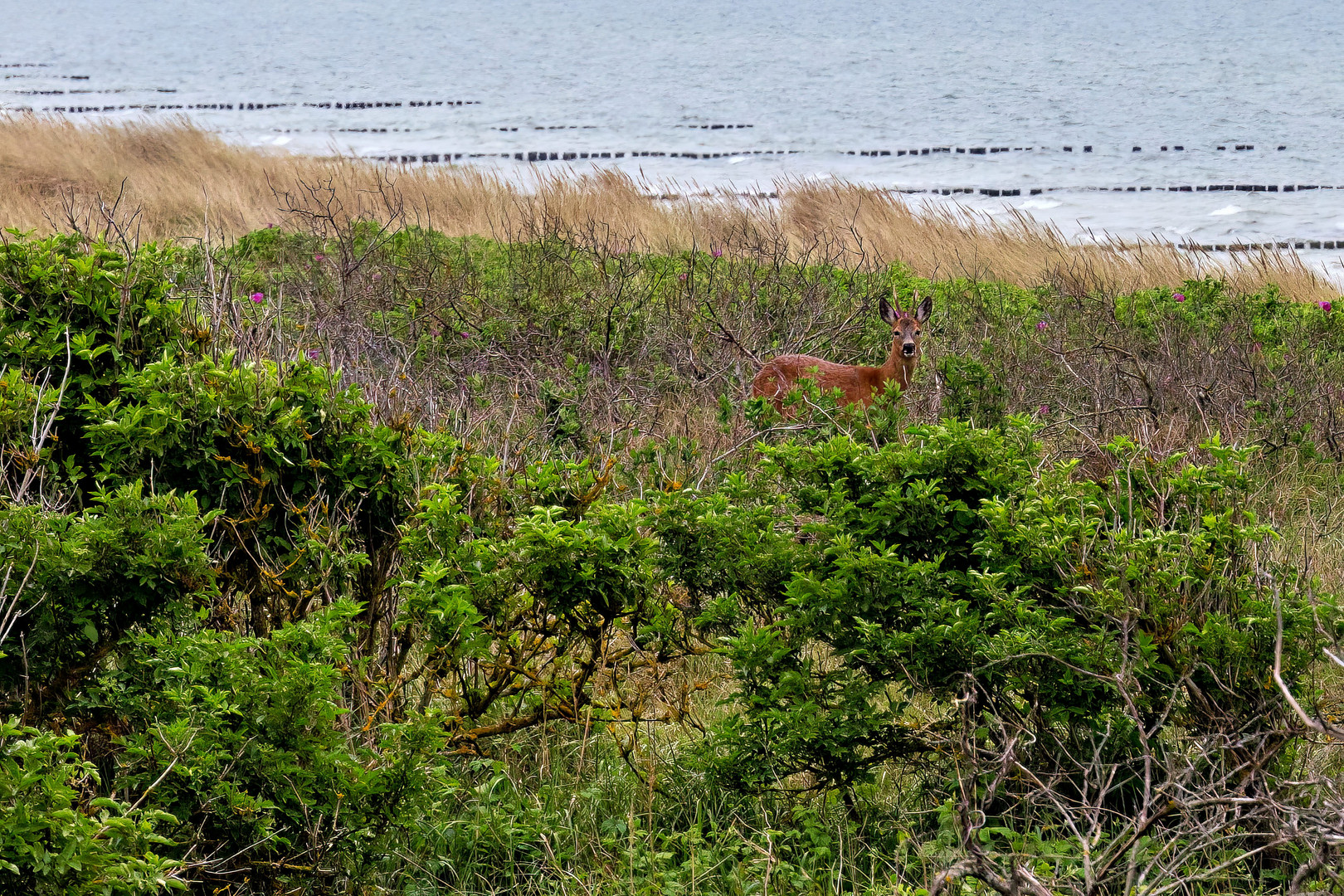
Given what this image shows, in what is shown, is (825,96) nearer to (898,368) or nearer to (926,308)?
(926,308)

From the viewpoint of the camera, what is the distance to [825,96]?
38844 mm

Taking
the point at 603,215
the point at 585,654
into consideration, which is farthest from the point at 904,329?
the point at 603,215

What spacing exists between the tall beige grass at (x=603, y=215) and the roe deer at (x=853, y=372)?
3.10m

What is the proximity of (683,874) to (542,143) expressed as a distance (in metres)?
29.2

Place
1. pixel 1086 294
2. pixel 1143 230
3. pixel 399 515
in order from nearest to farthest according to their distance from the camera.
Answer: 1. pixel 399 515
2. pixel 1086 294
3. pixel 1143 230

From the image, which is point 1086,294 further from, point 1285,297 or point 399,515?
point 399,515

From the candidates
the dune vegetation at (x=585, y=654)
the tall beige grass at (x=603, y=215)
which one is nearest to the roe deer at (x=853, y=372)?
the dune vegetation at (x=585, y=654)

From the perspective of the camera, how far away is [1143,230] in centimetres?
1789

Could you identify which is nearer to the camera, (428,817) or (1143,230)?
(428,817)

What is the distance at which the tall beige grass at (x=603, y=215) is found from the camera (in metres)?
11.1

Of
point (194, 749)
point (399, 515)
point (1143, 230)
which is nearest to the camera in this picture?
point (194, 749)

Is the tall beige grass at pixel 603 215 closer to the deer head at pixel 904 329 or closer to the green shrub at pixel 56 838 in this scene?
the deer head at pixel 904 329

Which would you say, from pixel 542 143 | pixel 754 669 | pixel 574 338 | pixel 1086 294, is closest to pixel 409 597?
pixel 754 669

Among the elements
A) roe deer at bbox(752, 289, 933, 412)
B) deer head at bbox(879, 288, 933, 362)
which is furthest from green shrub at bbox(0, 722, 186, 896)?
deer head at bbox(879, 288, 933, 362)
